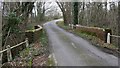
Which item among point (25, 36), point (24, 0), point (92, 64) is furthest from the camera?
point (24, 0)

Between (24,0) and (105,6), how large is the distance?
49.6 ft

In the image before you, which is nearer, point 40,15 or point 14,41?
point 14,41

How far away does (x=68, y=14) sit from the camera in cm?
4253

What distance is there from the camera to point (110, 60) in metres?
9.78

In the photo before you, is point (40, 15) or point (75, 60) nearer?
point (75, 60)

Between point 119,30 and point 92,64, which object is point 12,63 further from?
point 119,30

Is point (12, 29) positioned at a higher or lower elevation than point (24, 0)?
lower

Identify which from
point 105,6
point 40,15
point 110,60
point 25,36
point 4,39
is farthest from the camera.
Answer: point 40,15

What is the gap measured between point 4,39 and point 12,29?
4.10ft

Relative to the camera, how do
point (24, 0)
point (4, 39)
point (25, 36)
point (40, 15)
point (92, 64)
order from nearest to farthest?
point (92, 64) → point (4, 39) → point (25, 36) → point (24, 0) → point (40, 15)

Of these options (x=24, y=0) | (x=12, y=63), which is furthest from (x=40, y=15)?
(x=12, y=63)

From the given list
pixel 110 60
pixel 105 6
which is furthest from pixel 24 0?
pixel 105 6

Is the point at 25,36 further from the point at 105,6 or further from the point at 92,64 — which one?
the point at 105,6

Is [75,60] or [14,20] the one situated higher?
[14,20]
